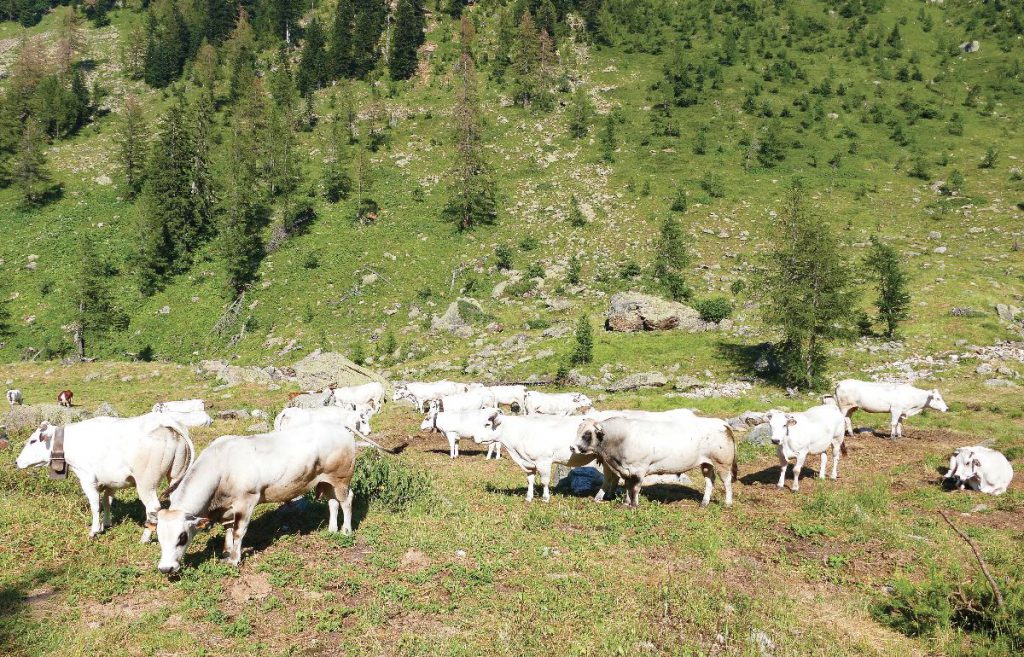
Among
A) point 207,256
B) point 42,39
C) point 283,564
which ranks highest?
point 42,39

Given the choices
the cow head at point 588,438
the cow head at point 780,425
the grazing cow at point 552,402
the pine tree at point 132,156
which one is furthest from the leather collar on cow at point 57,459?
the pine tree at point 132,156

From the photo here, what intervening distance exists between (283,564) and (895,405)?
70.6 feet

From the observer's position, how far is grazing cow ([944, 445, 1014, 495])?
13.0 metres

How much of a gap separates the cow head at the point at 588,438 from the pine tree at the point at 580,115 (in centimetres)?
6404

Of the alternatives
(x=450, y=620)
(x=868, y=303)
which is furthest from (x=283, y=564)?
(x=868, y=303)

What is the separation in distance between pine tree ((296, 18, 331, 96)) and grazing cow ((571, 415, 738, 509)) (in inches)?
3610

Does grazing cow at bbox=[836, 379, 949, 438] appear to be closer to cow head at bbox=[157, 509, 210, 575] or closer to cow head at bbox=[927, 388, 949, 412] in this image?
cow head at bbox=[927, 388, 949, 412]

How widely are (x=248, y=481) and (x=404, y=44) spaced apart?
3801 inches

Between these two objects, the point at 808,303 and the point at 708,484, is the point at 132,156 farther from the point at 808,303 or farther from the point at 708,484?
the point at 708,484

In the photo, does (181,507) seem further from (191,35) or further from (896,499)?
(191,35)

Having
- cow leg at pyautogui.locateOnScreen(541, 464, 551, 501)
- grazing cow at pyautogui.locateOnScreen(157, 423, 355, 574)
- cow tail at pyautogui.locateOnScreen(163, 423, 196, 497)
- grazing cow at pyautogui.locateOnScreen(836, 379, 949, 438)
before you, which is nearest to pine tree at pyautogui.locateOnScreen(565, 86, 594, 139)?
grazing cow at pyautogui.locateOnScreen(836, 379, 949, 438)

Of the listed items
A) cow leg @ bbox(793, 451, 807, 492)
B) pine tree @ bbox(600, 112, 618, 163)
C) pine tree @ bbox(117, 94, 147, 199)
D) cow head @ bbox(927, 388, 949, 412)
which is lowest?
cow head @ bbox(927, 388, 949, 412)

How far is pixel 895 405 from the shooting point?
20.0 meters

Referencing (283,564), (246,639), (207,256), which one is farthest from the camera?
(207,256)
